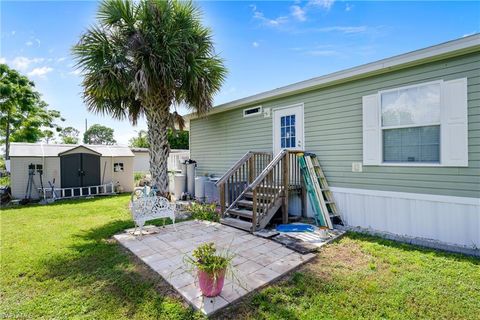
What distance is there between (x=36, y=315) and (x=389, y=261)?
4.23m

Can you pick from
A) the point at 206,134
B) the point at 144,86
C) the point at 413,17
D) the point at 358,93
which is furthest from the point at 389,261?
the point at 206,134

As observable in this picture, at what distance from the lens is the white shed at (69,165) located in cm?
909

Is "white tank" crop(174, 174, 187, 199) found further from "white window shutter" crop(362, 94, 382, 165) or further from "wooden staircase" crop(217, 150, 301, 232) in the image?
"white window shutter" crop(362, 94, 382, 165)

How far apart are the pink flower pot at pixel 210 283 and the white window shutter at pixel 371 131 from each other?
3.84 m

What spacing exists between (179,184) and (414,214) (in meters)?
7.29

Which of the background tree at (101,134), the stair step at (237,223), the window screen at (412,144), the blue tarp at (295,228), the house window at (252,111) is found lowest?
the blue tarp at (295,228)

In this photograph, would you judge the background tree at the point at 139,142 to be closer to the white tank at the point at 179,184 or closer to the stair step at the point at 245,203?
the white tank at the point at 179,184

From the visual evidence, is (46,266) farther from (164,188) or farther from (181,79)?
(181,79)

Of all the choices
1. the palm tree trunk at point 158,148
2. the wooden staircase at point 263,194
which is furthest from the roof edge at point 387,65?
the palm tree trunk at point 158,148

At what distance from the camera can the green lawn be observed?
2.38 meters

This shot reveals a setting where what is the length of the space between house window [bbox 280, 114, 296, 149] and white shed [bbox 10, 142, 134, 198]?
8.04m

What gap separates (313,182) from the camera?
17.5ft

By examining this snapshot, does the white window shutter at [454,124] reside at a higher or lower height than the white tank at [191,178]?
higher

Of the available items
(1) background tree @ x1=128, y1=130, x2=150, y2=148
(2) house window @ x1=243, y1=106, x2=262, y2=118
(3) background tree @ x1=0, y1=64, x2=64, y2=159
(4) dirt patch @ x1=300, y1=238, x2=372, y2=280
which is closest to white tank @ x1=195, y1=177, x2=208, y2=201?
(2) house window @ x1=243, y1=106, x2=262, y2=118
